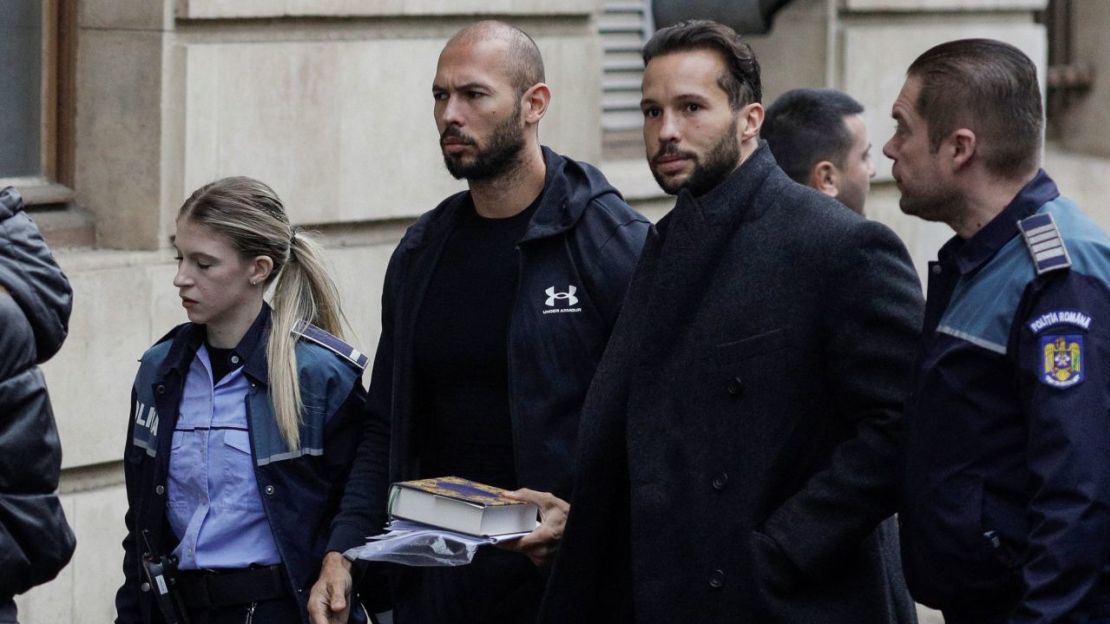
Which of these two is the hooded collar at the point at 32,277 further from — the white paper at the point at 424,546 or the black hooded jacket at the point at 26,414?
the white paper at the point at 424,546

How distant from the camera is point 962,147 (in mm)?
3703

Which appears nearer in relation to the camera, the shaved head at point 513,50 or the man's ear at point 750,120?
the man's ear at point 750,120

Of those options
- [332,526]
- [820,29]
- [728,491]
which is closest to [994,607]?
[728,491]

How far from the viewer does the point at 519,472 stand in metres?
4.54

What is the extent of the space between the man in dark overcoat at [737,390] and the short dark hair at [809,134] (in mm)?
1816

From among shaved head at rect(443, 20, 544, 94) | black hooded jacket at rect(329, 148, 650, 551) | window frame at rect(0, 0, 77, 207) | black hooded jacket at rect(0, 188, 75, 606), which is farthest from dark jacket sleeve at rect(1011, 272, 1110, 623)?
window frame at rect(0, 0, 77, 207)

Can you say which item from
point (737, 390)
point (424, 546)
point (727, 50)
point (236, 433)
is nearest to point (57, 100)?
point (236, 433)

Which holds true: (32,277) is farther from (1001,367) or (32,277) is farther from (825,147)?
(825,147)

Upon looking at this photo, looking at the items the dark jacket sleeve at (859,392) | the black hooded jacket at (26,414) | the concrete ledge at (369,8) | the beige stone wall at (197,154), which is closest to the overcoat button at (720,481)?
the dark jacket sleeve at (859,392)

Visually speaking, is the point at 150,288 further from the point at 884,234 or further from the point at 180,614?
the point at 884,234

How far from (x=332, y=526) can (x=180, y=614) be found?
0.41 metres

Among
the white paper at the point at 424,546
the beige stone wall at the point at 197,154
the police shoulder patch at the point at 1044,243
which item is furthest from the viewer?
the beige stone wall at the point at 197,154

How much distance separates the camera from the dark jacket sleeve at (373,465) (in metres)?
4.66

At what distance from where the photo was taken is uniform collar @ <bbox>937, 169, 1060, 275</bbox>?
12.0ft
